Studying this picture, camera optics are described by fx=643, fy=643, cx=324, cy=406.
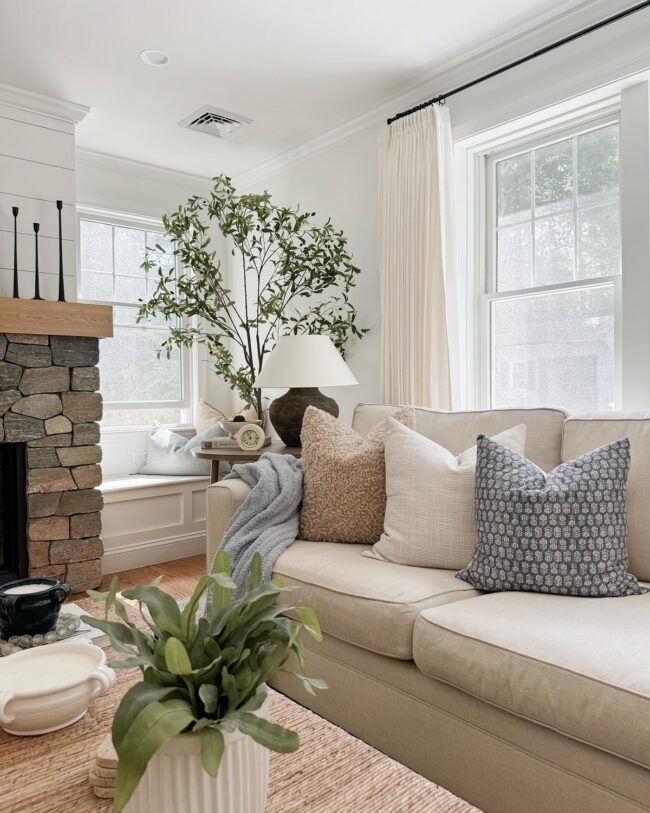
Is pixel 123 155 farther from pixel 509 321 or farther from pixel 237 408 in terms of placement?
pixel 509 321

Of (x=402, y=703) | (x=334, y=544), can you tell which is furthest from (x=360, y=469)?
(x=402, y=703)

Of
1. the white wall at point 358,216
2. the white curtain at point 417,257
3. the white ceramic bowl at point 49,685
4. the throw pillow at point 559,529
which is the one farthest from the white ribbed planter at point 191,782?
the white wall at point 358,216

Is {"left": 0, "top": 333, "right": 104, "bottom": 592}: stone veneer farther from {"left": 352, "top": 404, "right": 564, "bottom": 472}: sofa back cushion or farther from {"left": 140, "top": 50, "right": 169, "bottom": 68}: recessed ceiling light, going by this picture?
{"left": 352, "top": 404, "right": 564, "bottom": 472}: sofa back cushion

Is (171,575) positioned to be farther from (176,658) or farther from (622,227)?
(176,658)

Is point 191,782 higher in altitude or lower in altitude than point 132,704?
lower

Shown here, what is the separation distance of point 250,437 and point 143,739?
8.67ft

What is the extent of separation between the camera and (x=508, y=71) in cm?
292

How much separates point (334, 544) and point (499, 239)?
1.86 m

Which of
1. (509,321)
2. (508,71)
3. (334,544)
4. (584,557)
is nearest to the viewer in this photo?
(584,557)

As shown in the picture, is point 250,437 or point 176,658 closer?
point 176,658

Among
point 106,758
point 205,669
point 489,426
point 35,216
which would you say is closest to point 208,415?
point 35,216

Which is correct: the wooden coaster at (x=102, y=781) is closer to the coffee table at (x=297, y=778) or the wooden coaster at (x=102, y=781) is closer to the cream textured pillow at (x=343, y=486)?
the coffee table at (x=297, y=778)

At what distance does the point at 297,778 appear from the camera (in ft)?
3.30

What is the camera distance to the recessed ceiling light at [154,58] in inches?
118
